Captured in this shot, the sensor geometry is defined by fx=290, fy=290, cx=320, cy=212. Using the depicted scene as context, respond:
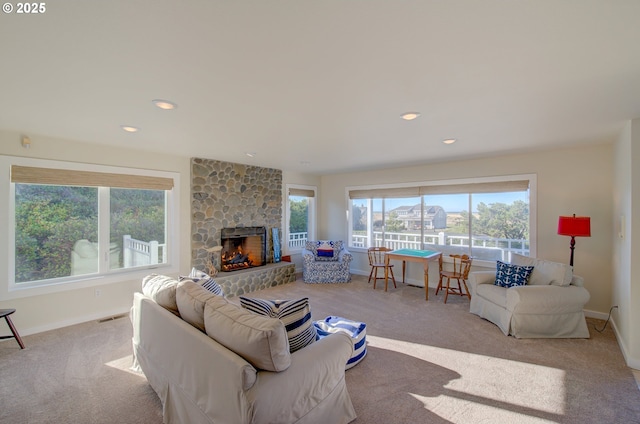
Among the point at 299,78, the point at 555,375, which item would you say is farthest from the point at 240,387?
the point at 555,375

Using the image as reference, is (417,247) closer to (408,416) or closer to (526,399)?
(526,399)

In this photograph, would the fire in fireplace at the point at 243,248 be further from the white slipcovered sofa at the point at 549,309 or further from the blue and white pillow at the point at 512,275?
the white slipcovered sofa at the point at 549,309

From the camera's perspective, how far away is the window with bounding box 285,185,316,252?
689 cm

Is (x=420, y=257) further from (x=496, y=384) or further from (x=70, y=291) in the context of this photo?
(x=70, y=291)

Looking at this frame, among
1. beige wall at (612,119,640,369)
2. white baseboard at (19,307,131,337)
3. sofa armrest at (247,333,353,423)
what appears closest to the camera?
sofa armrest at (247,333,353,423)

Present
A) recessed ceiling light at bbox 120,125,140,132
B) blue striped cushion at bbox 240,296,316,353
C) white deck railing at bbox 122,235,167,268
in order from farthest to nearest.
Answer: white deck railing at bbox 122,235,167,268 → recessed ceiling light at bbox 120,125,140,132 → blue striped cushion at bbox 240,296,316,353

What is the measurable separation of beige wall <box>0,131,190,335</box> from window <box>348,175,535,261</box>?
4.24 m

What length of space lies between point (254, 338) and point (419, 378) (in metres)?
1.85

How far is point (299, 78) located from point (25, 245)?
13.6 feet

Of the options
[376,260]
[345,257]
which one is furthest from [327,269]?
[376,260]

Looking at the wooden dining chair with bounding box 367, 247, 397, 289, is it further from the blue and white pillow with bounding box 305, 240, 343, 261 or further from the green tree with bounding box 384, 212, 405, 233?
the blue and white pillow with bounding box 305, 240, 343, 261

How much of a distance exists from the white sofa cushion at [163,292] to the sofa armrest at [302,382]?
3.84ft

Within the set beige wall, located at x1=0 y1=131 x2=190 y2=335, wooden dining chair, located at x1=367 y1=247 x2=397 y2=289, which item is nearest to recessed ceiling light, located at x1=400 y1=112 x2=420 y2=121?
wooden dining chair, located at x1=367 y1=247 x2=397 y2=289

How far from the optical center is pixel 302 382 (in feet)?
5.66
